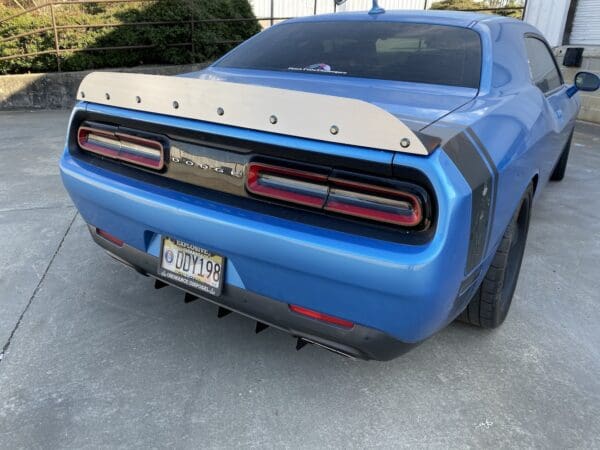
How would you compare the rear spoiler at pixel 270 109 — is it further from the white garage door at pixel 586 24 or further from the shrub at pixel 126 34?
the white garage door at pixel 586 24

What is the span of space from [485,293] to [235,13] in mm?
10820

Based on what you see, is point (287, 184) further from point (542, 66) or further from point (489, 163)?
point (542, 66)

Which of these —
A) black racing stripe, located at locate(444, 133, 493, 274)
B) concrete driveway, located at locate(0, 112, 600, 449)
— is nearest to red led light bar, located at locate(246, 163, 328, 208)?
black racing stripe, located at locate(444, 133, 493, 274)

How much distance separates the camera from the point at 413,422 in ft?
6.20

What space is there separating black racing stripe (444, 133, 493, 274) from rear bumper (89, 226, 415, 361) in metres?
0.37

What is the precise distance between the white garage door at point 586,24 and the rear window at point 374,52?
7.75 meters

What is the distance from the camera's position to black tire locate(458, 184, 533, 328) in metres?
2.17

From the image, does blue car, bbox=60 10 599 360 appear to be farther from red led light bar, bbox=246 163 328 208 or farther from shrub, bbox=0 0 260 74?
shrub, bbox=0 0 260 74

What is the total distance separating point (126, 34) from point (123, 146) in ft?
28.3

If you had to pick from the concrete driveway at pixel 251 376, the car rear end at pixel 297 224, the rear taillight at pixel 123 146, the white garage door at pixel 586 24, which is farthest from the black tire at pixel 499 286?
the white garage door at pixel 586 24

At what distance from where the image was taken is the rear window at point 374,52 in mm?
2346

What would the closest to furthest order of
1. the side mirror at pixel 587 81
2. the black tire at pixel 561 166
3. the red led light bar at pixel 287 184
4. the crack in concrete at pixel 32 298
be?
the red led light bar at pixel 287 184 → the crack in concrete at pixel 32 298 → the side mirror at pixel 587 81 → the black tire at pixel 561 166

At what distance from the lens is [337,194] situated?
160 cm

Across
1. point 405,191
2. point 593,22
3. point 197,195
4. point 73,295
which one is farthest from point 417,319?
point 593,22
